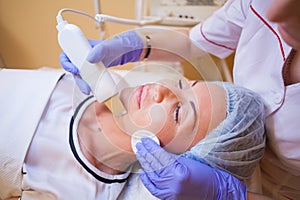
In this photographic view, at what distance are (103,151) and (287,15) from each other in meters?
0.69

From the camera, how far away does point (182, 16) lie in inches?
69.1

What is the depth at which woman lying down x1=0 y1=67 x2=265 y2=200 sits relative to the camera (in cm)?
84

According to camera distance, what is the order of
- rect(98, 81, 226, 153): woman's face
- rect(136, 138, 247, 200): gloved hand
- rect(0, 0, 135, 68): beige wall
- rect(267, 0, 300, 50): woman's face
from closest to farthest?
rect(267, 0, 300, 50): woman's face, rect(136, 138, 247, 200): gloved hand, rect(98, 81, 226, 153): woman's face, rect(0, 0, 135, 68): beige wall

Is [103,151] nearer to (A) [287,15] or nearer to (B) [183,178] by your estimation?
(B) [183,178]

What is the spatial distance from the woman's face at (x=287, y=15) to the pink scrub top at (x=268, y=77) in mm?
315

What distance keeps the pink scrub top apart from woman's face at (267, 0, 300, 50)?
0.32 metres

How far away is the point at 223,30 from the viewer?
1079 mm

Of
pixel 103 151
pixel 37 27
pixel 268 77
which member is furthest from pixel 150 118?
pixel 37 27

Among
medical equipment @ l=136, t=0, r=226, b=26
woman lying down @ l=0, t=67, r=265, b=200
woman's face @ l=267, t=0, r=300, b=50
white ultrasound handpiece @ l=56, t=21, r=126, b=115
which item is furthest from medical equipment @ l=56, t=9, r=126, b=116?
medical equipment @ l=136, t=0, r=226, b=26

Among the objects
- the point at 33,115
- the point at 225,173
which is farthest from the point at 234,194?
the point at 33,115

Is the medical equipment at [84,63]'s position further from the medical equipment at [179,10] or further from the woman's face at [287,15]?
the medical equipment at [179,10]

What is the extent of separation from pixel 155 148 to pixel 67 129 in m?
0.32

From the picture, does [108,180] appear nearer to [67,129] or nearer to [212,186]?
[67,129]

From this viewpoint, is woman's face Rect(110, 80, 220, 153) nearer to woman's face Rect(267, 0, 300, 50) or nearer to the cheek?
the cheek
